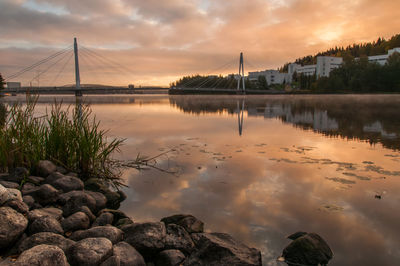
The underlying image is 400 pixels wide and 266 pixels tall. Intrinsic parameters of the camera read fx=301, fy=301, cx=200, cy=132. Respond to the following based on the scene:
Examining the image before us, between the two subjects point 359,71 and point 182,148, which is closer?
point 182,148

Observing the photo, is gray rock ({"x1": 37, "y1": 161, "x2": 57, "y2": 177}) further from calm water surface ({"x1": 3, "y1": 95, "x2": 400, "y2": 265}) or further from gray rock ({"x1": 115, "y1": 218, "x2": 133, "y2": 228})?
gray rock ({"x1": 115, "y1": 218, "x2": 133, "y2": 228})

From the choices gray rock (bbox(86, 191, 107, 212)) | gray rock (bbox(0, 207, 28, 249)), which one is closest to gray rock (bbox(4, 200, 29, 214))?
gray rock (bbox(0, 207, 28, 249))

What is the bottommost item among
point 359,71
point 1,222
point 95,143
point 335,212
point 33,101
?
point 335,212

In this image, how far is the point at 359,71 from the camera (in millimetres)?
80500

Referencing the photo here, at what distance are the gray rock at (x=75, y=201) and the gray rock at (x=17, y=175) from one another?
1143 mm

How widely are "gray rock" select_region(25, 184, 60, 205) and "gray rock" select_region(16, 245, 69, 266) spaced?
198 centimetres

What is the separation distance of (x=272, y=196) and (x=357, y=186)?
160 cm

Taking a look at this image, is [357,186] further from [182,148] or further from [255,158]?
[182,148]

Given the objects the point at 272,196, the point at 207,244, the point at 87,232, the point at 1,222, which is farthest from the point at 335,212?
the point at 1,222

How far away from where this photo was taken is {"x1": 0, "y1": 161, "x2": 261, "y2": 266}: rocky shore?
9.05 ft

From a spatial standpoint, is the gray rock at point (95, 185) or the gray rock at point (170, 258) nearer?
the gray rock at point (170, 258)

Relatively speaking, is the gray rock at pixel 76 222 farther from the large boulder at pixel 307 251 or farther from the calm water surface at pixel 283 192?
the large boulder at pixel 307 251

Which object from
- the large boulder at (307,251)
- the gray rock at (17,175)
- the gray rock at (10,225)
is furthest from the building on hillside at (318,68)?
the gray rock at (10,225)

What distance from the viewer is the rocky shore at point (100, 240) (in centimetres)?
276
